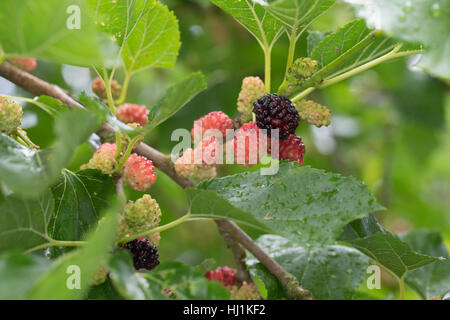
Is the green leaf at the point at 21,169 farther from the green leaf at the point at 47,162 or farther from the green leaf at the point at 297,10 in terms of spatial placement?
the green leaf at the point at 297,10

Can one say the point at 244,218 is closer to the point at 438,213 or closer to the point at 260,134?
the point at 260,134

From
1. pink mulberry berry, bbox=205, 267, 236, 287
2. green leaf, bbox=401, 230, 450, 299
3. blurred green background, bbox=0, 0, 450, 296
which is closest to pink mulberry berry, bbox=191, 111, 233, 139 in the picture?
pink mulberry berry, bbox=205, 267, 236, 287

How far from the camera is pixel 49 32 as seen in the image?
432 millimetres

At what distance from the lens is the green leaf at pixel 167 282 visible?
0.48 metres

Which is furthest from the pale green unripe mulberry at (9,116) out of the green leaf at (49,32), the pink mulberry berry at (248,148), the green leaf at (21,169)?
the pink mulberry berry at (248,148)

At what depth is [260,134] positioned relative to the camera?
688mm

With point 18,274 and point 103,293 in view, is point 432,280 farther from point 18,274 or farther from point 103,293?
point 18,274

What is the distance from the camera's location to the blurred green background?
1.55 meters

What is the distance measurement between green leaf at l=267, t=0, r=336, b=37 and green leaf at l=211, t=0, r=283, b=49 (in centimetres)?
5

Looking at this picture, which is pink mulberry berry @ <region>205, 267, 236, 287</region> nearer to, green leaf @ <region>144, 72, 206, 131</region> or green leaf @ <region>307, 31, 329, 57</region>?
green leaf @ <region>144, 72, 206, 131</region>
